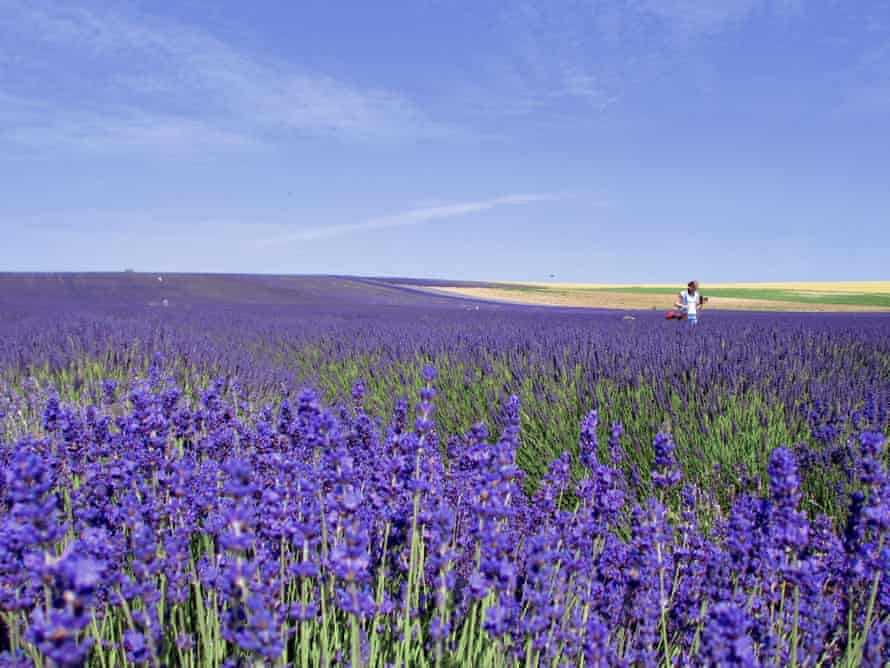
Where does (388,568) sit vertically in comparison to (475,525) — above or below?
below

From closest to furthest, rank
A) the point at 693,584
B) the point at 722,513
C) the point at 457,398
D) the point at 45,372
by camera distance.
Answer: the point at 693,584 → the point at 722,513 → the point at 457,398 → the point at 45,372

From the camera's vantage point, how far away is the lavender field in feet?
3.92

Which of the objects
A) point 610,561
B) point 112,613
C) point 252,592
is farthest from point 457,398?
point 252,592

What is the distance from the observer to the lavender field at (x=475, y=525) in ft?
3.92

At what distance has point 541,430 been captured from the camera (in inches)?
149

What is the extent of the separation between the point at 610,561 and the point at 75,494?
168 centimetres

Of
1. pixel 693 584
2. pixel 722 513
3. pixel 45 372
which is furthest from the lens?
pixel 45 372

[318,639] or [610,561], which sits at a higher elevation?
[610,561]

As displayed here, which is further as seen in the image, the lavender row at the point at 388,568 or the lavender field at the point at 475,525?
the lavender field at the point at 475,525

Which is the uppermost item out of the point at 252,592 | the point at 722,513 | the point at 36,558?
the point at 36,558

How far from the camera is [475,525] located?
5.15ft

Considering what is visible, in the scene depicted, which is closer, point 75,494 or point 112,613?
point 112,613

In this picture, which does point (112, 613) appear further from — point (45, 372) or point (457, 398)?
point (45, 372)

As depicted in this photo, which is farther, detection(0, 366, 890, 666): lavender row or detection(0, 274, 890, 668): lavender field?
detection(0, 274, 890, 668): lavender field
